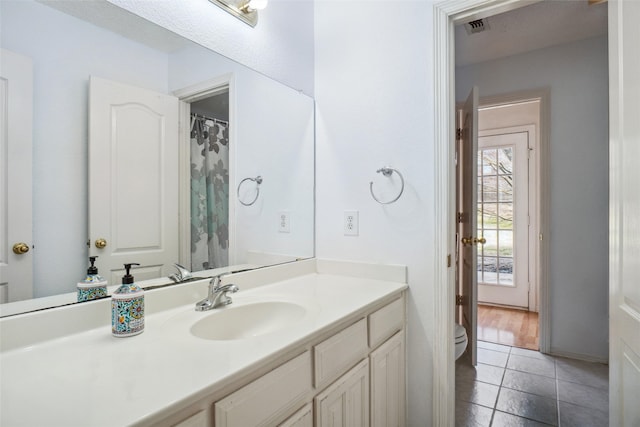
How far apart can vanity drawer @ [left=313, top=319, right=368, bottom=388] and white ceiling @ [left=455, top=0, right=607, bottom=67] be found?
2262 mm

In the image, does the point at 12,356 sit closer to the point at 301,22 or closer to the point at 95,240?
the point at 95,240

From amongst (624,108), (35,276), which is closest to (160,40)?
(35,276)

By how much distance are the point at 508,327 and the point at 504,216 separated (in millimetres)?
1254

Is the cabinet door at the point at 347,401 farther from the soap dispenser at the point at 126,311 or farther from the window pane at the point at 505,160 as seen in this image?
the window pane at the point at 505,160

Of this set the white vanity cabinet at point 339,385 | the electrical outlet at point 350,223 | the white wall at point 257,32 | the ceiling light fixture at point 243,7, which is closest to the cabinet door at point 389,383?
the white vanity cabinet at point 339,385

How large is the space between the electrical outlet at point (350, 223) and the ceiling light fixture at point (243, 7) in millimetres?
994

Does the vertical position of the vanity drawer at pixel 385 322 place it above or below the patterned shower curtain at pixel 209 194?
below

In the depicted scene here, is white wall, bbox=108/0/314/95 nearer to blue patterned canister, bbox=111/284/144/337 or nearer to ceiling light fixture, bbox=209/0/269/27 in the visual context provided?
ceiling light fixture, bbox=209/0/269/27

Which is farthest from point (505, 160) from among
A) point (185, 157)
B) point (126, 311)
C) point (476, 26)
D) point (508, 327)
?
point (126, 311)

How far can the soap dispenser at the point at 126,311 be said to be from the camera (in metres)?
0.89

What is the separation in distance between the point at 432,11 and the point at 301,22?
669 millimetres

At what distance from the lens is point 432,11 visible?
1.50 m

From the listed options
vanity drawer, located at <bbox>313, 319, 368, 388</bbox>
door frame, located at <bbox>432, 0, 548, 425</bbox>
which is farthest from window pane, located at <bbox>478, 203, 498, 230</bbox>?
vanity drawer, located at <bbox>313, 319, 368, 388</bbox>

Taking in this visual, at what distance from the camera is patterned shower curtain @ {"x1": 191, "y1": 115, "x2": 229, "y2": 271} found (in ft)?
4.36
